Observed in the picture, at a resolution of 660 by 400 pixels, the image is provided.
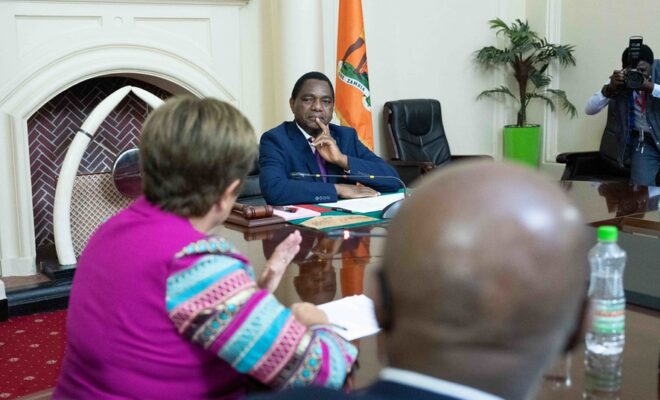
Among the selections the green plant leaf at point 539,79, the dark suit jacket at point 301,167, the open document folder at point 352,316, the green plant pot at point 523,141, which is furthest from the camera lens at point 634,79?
the open document folder at point 352,316

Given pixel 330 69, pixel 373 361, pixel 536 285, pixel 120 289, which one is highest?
pixel 330 69

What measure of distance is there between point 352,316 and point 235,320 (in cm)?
46

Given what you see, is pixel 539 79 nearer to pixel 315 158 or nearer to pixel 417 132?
pixel 417 132

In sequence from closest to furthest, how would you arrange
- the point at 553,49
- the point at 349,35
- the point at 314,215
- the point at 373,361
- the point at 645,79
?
the point at 373,361 → the point at 314,215 → the point at 645,79 → the point at 349,35 → the point at 553,49

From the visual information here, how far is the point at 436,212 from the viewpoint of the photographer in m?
0.63

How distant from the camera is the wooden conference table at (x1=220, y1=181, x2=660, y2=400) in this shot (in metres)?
1.13

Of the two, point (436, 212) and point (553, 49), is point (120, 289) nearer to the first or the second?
point (436, 212)

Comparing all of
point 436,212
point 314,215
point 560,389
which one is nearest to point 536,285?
point 436,212

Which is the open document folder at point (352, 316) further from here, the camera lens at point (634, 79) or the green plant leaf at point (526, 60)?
the green plant leaf at point (526, 60)

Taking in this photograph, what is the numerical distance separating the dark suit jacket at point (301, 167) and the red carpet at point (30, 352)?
99cm

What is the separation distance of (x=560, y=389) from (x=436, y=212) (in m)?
0.59

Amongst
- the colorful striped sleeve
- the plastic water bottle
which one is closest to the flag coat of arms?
the plastic water bottle

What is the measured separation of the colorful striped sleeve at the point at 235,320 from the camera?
1016 mm

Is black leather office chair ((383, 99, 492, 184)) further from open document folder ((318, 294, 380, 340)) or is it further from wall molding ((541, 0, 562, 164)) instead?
open document folder ((318, 294, 380, 340))
